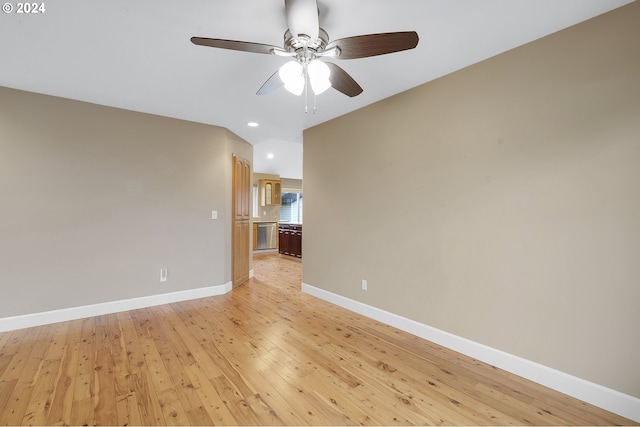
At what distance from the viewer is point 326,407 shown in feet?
5.93

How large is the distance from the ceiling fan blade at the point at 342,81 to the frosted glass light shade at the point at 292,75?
0.20m

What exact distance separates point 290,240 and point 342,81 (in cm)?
581

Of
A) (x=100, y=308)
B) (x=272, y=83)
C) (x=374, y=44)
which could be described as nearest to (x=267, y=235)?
(x=100, y=308)

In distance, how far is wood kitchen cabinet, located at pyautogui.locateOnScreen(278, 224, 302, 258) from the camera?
7.21 metres

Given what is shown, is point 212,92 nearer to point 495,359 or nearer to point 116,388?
point 116,388

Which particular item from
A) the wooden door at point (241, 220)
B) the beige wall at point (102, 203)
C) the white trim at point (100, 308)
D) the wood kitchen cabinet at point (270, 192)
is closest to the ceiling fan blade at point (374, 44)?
the beige wall at point (102, 203)

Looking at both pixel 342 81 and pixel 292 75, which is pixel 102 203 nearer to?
pixel 292 75

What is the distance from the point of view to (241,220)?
4.78 m

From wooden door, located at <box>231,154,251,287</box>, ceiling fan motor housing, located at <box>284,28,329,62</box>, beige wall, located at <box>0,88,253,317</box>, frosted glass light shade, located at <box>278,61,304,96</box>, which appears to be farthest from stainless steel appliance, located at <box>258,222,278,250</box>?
ceiling fan motor housing, located at <box>284,28,329,62</box>

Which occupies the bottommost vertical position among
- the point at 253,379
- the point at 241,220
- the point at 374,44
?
the point at 253,379

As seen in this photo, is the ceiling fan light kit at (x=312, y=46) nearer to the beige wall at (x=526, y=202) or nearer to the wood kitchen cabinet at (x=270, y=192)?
the beige wall at (x=526, y=202)

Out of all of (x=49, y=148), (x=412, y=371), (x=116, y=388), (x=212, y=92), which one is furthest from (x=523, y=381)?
(x=49, y=148)

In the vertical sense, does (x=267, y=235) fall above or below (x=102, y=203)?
below

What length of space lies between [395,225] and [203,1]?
2509 mm
